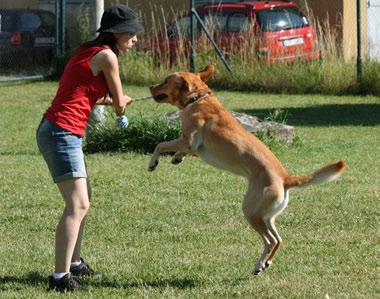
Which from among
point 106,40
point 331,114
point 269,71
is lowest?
point 331,114

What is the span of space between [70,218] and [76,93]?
78 cm

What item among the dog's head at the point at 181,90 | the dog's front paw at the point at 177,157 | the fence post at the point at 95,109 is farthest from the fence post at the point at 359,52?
the dog's front paw at the point at 177,157

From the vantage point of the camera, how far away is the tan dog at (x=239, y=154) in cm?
586

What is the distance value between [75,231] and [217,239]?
5.40ft

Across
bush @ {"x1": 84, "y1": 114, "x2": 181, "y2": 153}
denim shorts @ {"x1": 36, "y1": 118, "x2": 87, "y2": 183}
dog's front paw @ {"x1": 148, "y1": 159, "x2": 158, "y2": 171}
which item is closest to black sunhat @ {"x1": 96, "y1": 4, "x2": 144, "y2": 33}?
denim shorts @ {"x1": 36, "y1": 118, "x2": 87, "y2": 183}

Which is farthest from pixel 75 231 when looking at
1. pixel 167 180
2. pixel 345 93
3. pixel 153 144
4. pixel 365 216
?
pixel 345 93

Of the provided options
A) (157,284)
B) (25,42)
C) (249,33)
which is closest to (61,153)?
(157,284)

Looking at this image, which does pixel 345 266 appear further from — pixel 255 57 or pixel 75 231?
pixel 255 57

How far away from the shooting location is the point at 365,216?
7.71 metres

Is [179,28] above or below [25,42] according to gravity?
above

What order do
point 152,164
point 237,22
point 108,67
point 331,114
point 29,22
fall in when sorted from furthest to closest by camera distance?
point 29,22
point 237,22
point 331,114
point 152,164
point 108,67

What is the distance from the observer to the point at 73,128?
5668 mm

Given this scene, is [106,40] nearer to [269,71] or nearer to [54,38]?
[269,71]

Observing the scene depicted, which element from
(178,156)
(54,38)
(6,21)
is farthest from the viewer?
(6,21)
